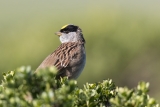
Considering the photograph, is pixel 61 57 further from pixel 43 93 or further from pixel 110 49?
pixel 110 49

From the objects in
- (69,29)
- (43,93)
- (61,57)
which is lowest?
(43,93)

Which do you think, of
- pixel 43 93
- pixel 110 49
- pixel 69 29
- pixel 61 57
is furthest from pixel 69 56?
pixel 110 49

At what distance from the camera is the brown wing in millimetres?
5309

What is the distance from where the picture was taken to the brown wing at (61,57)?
531 cm

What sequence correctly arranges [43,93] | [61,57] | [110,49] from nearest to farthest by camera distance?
[43,93]
[61,57]
[110,49]

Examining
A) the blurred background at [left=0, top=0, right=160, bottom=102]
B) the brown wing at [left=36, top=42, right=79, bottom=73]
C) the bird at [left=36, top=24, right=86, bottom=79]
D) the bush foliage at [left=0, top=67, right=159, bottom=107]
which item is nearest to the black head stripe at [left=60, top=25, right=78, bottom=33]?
the bird at [left=36, top=24, right=86, bottom=79]

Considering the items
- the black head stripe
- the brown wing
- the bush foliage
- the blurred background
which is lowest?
the bush foliage

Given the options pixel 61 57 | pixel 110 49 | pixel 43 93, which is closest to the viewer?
pixel 43 93

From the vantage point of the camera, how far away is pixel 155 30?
16.9 m

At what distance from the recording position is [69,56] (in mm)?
5488

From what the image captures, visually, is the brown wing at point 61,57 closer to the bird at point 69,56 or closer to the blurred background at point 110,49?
the bird at point 69,56

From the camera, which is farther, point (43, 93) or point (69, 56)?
point (69, 56)

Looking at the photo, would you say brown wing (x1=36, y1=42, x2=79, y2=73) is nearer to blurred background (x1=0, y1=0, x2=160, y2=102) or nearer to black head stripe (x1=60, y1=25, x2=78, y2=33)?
black head stripe (x1=60, y1=25, x2=78, y2=33)

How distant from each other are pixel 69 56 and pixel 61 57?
11cm
